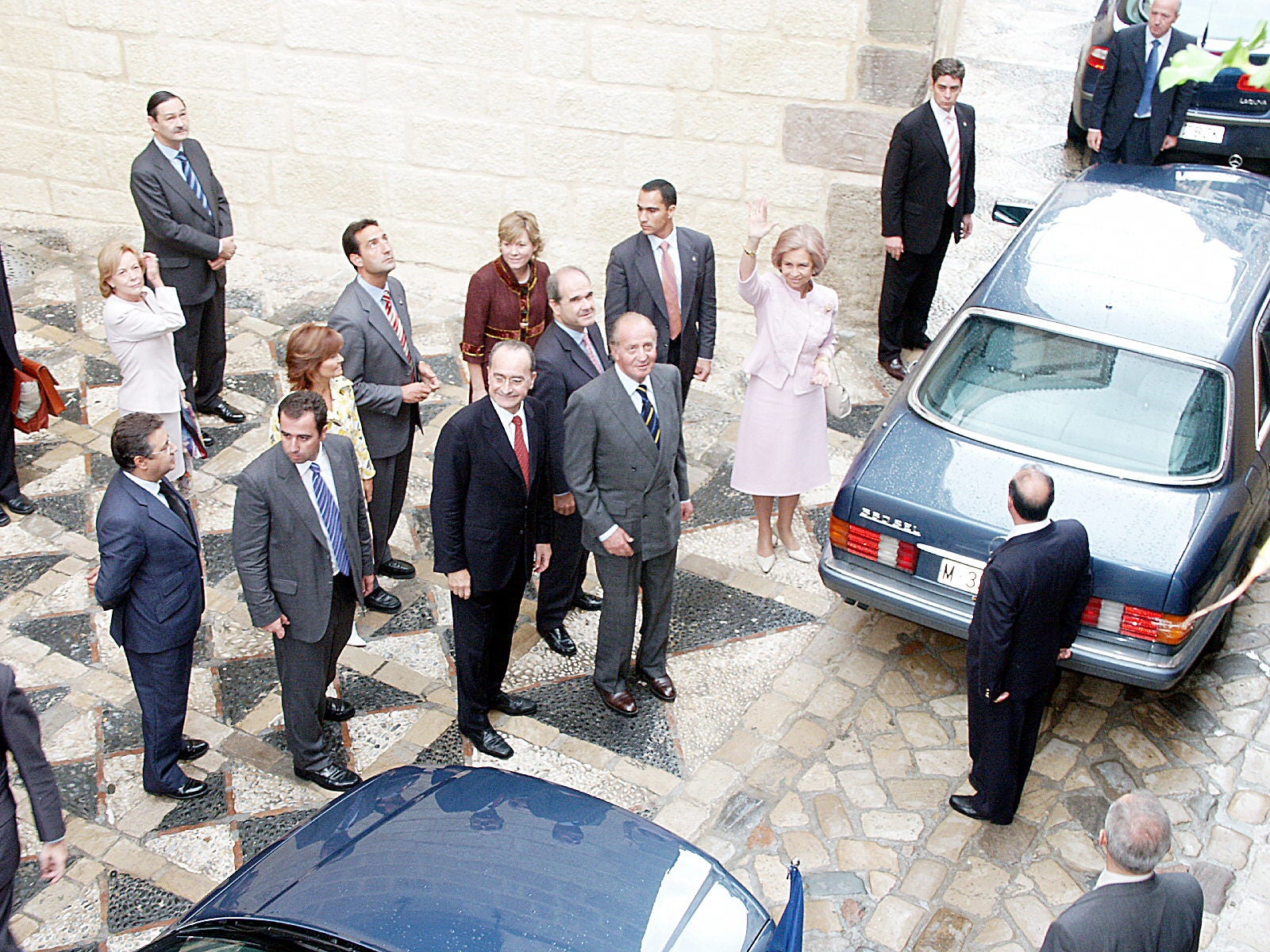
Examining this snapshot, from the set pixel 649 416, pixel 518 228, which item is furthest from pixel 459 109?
pixel 649 416

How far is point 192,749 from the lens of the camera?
17.6 ft

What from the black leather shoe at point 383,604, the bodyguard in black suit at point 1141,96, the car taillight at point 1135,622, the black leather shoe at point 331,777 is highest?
the bodyguard in black suit at point 1141,96

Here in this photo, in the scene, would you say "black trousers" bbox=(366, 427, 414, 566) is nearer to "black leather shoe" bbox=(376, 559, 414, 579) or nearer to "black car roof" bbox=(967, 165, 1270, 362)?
"black leather shoe" bbox=(376, 559, 414, 579)

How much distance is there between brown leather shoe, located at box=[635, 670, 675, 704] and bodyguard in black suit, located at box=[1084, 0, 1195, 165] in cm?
570

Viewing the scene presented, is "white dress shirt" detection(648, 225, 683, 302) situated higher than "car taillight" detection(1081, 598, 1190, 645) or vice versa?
"white dress shirt" detection(648, 225, 683, 302)

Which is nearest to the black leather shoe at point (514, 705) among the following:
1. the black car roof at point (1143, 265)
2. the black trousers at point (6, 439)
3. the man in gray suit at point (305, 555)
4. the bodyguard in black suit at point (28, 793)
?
the man in gray suit at point (305, 555)

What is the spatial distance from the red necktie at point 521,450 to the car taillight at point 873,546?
1.42 metres

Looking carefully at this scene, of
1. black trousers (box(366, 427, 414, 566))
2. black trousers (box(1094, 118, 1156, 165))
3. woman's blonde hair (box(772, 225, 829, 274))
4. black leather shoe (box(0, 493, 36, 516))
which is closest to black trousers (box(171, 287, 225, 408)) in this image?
black leather shoe (box(0, 493, 36, 516))

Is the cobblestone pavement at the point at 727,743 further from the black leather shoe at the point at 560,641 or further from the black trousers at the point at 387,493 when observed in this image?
the black trousers at the point at 387,493

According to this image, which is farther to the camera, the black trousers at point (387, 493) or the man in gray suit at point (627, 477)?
the black trousers at point (387, 493)

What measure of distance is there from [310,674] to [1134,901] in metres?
3.08

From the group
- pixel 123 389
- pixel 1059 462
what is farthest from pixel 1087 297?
pixel 123 389

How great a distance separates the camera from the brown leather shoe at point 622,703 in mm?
5691

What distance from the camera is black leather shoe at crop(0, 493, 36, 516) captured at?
673cm
